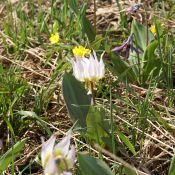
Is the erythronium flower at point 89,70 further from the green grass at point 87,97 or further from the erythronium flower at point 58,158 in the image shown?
the erythronium flower at point 58,158

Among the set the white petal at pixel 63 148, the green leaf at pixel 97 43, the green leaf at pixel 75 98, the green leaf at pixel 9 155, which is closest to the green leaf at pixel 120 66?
the green leaf at pixel 97 43

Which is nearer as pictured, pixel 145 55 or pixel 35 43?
pixel 145 55

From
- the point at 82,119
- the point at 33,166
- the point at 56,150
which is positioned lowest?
the point at 33,166

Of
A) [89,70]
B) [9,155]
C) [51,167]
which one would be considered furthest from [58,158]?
[89,70]

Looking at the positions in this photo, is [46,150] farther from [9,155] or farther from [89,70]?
[89,70]

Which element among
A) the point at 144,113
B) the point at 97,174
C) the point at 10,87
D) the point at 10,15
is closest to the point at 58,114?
the point at 10,87

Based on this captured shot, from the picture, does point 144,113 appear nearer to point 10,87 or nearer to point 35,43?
point 10,87
